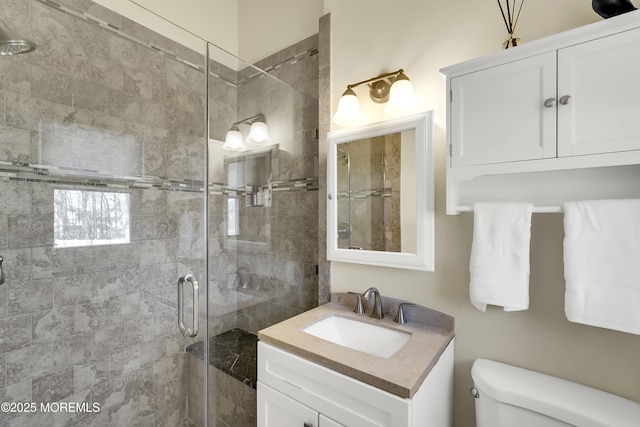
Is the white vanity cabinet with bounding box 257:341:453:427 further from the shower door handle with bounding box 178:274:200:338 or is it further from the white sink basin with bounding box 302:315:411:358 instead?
the shower door handle with bounding box 178:274:200:338

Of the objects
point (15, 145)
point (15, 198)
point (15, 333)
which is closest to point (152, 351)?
point (15, 333)

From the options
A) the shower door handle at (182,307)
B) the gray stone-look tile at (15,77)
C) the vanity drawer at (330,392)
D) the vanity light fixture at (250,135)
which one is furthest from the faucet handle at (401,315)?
the gray stone-look tile at (15,77)

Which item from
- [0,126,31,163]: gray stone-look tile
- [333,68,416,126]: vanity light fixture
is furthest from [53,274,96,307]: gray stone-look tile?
[333,68,416,126]: vanity light fixture

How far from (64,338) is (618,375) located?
7.68 ft

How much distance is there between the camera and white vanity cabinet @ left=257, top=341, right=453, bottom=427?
0.82 meters

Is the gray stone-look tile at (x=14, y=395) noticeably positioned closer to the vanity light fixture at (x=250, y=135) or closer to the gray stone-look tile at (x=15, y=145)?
the gray stone-look tile at (x=15, y=145)

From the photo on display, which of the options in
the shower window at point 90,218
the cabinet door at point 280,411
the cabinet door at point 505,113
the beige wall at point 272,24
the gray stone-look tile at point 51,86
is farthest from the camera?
the beige wall at point 272,24

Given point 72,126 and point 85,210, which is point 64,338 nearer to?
point 85,210

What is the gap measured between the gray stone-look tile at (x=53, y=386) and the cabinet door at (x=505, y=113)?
211 cm

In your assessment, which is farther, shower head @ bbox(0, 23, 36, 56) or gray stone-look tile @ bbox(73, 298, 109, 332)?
gray stone-look tile @ bbox(73, 298, 109, 332)

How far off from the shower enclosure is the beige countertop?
513 millimetres

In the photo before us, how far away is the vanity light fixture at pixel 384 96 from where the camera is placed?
125 centimetres

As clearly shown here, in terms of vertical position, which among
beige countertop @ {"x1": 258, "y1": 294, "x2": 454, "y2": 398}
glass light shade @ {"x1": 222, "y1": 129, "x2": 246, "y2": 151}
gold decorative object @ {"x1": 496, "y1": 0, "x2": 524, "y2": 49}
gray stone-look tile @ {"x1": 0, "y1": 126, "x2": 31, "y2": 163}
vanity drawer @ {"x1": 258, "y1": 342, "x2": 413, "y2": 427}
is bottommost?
vanity drawer @ {"x1": 258, "y1": 342, "x2": 413, "y2": 427}

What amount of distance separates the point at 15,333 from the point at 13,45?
132cm
